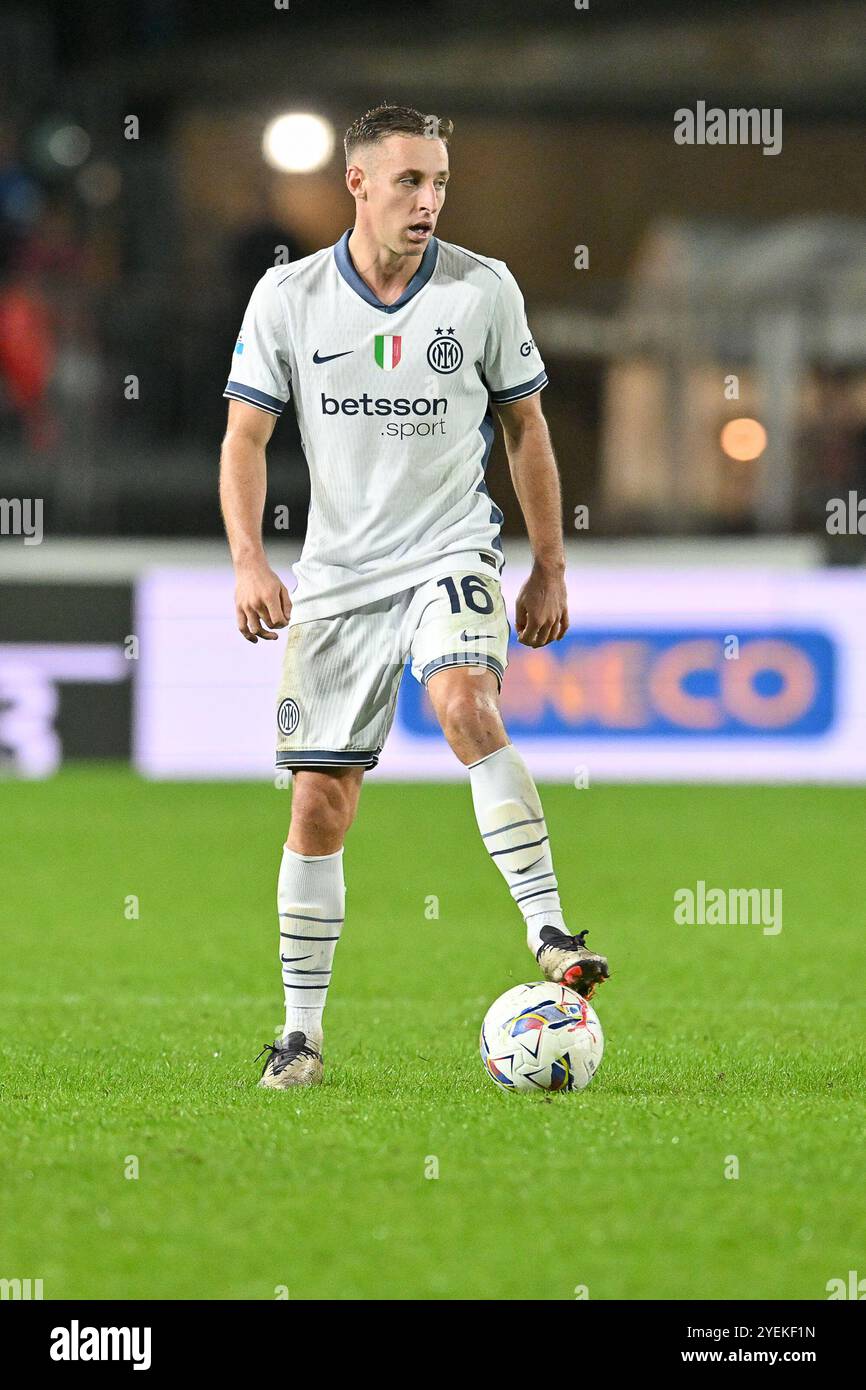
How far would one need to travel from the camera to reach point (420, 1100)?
4.54 m

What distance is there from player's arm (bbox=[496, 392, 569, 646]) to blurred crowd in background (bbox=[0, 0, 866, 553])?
26.0ft

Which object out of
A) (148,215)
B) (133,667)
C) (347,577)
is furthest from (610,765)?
(347,577)

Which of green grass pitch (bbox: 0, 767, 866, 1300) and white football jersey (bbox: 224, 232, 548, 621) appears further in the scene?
white football jersey (bbox: 224, 232, 548, 621)

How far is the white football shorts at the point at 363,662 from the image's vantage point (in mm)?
4688

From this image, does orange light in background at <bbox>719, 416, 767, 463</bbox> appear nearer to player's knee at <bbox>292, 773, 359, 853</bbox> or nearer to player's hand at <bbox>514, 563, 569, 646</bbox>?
player's hand at <bbox>514, 563, 569, 646</bbox>

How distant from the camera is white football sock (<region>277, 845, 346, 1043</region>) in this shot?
4824 mm

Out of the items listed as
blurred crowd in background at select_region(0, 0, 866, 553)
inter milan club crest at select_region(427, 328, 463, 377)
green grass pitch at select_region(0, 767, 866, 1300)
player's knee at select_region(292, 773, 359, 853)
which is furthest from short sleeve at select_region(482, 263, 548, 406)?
blurred crowd in background at select_region(0, 0, 866, 553)

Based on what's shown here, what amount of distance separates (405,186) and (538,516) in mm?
835

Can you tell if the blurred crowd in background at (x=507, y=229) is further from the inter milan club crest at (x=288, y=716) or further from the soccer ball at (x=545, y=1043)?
the soccer ball at (x=545, y=1043)

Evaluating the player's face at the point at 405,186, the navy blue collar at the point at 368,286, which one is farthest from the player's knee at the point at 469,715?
the player's face at the point at 405,186

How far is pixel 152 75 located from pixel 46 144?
2057 mm

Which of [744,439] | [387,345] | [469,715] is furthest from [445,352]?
[744,439]

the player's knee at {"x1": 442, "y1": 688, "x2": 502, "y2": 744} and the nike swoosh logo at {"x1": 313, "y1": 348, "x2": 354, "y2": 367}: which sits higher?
the nike swoosh logo at {"x1": 313, "y1": 348, "x2": 354, "y2": 367}

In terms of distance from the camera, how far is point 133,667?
13133 millimetres
